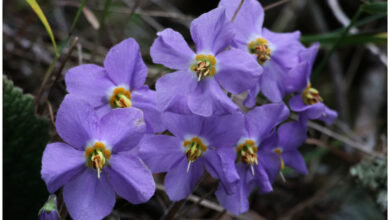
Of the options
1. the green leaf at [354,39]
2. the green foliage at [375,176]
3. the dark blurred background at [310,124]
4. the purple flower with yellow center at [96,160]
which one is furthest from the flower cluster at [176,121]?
the green foliage at [375,176]

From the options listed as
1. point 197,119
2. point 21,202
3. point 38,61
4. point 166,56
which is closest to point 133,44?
point 166,56

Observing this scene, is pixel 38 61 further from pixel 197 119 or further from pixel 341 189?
pixel 341 189

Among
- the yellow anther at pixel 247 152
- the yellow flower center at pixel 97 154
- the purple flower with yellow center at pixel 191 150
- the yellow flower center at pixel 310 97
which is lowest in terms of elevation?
the yellow flower center at pixel 310 97

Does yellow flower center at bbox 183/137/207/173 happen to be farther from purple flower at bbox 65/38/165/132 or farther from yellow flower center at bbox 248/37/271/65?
yellow flower center at bbox 248/37/271/65

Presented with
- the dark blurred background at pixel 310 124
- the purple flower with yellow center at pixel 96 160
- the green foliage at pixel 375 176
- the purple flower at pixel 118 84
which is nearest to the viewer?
the purple flower with yellow center at pixel 96 160

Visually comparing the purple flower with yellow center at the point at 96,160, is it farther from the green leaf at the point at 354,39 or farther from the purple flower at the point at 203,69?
the green leaf at the point at 354,39

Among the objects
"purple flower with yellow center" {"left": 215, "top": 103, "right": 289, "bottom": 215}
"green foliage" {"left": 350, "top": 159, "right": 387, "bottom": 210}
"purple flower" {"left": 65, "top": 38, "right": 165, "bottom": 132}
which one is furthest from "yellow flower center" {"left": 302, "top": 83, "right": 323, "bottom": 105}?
"green foliage" {"left": 350, "top": 159, "right": 387, "bottom": 210}

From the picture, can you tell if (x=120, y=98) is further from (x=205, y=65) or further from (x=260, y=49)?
(x=260, y=49)
